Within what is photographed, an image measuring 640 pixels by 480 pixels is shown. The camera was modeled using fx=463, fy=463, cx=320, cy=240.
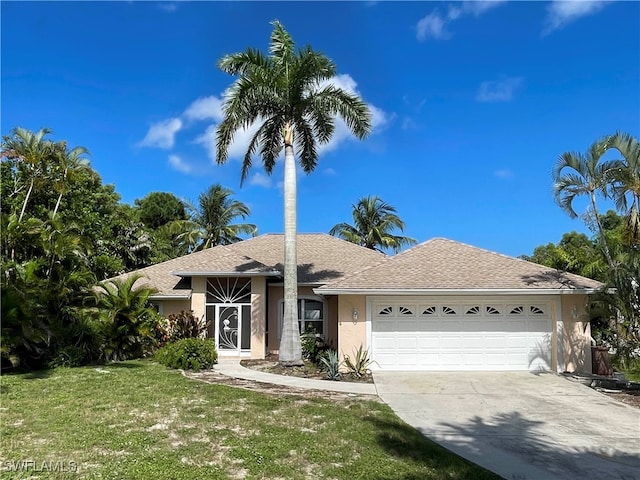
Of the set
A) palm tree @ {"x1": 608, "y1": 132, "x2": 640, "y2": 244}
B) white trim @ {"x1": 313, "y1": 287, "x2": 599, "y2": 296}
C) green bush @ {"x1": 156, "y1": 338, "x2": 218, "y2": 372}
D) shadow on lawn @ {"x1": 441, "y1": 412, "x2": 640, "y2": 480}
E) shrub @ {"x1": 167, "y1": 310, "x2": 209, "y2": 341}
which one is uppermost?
palm tree @ {"x1": 608, "y1": 132, "x2": 640, "y2": 244}

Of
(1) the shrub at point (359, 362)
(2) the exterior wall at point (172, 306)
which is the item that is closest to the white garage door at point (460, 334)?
(1) the shrub at point (359, 362)

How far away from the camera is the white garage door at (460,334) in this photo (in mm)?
15141

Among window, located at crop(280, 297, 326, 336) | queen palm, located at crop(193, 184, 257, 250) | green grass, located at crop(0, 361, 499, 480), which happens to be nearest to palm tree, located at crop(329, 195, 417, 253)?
queen palm, located at crop(193, 184, 257, 250)

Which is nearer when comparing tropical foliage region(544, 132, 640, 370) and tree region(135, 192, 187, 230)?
tropical foliage region(544, 132, 640, 370)

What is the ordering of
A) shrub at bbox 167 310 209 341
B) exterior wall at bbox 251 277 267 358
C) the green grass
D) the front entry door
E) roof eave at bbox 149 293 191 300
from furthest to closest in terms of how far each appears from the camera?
1. roof eave at bbox 149 293 191 300
2. the front entry door
3. exterior wall at bbox 251 277 267 358
4. shrub at bbox 167 310 209 341
5. the green grass

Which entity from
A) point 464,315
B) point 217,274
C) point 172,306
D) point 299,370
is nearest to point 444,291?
point 464,315

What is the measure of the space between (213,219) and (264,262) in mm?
15021

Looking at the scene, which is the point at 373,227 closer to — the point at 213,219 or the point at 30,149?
the point at 213,219

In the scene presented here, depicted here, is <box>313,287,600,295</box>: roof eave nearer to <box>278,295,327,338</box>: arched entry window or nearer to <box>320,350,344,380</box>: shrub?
<box>320,350,344,380</box>: shrub

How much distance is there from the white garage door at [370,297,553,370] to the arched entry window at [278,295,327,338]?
12.0ft

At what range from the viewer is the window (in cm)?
1845

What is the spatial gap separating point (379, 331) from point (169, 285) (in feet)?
30.0

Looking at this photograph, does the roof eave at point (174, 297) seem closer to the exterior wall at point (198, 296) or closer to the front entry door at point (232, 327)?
the exterior wall at point (198, 296)

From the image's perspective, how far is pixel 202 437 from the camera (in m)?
7.18
